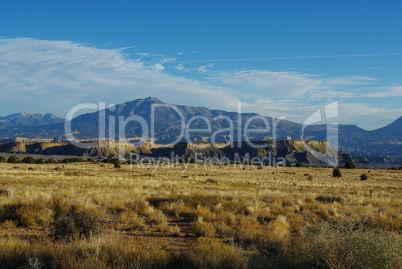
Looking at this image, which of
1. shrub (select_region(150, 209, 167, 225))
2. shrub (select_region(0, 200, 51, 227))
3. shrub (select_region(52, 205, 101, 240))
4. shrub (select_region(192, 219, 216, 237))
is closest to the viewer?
shrub (select_region(52, 205, 101, 240))

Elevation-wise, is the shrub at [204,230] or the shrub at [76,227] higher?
the shrub at [76,227]

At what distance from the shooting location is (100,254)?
537 cm

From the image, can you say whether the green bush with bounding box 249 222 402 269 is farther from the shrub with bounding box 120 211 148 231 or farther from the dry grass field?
the shrub with bounding box 120 211 148 231

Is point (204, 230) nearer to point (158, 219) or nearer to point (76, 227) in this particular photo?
point (158, 219)

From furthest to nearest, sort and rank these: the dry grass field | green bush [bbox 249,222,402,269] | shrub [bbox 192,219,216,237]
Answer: shrub [bbox 192,219,216,237] → the dry grass field → green bush [bbox 249,222,402,269]

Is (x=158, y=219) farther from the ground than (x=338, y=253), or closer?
closer

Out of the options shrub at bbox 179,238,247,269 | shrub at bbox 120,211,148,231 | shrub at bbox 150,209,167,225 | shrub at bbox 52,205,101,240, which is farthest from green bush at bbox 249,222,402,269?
shrub at bbox 150,209,167,225

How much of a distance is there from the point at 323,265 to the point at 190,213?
6.82 meters

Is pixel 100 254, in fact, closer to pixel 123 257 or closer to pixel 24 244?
pixel 123 257

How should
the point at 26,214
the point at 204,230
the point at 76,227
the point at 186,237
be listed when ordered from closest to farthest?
the point at 76,227 → the point at 186,237 → the point at 204,230 → the point at 26,214

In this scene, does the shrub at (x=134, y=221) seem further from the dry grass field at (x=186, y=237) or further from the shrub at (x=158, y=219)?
the shrub at (x=158, y=219)

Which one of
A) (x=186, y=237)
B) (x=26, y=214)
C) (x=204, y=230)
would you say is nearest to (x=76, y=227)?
(x=26, y=214)

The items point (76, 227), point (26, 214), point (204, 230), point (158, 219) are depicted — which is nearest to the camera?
point (76, 227)

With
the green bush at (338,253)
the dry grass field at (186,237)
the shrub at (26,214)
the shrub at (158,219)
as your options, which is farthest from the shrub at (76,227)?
the green bush at (338,253)
